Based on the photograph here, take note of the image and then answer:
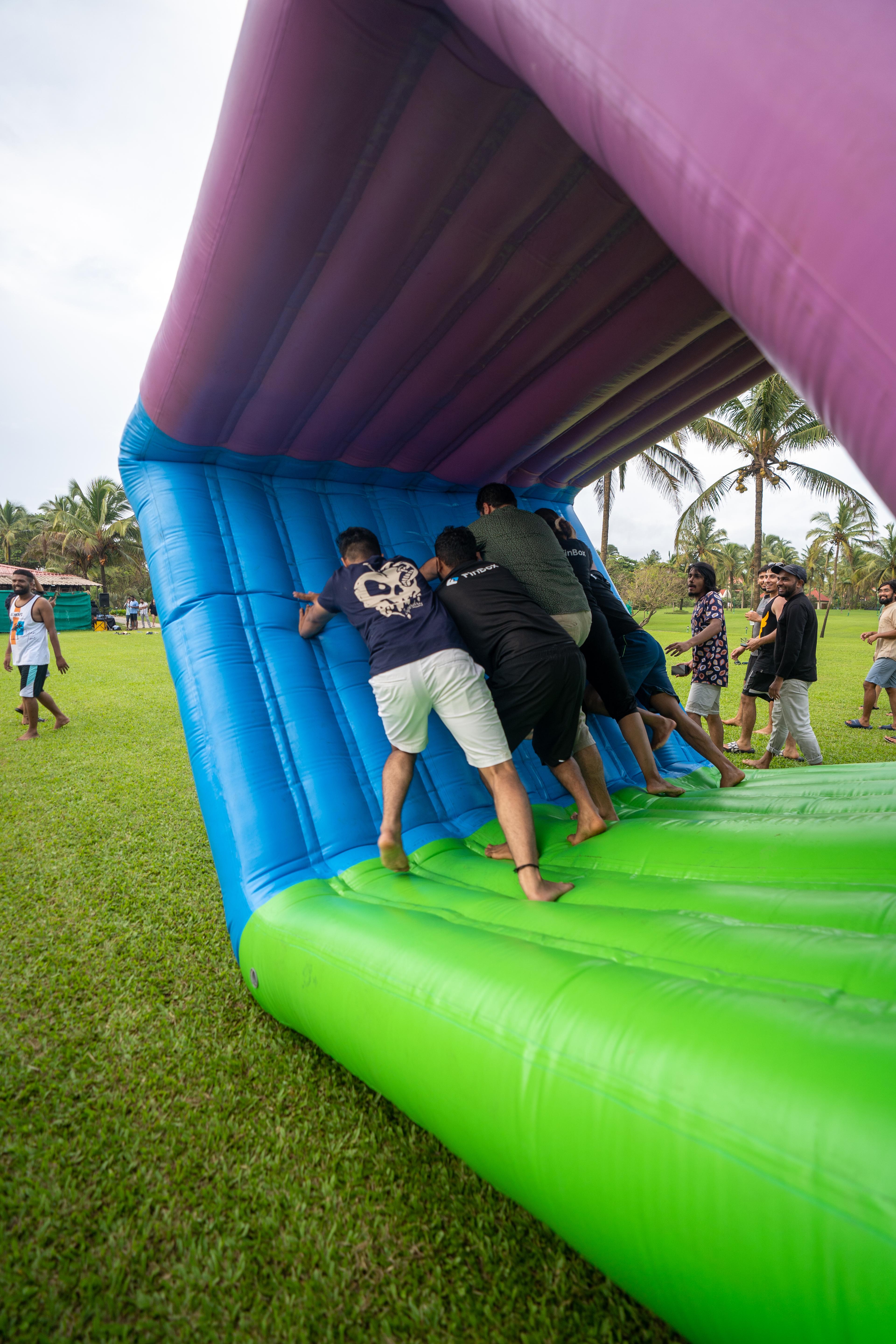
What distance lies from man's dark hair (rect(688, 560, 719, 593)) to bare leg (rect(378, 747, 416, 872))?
3.14 m

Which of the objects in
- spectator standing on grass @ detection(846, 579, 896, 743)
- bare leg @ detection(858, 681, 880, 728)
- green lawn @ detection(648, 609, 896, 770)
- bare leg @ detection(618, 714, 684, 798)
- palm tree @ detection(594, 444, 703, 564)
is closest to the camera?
bare leg @ detection(618, 714, 684, 798)

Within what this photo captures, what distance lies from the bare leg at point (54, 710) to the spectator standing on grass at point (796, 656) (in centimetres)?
690

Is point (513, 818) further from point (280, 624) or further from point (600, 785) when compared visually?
point (280, 624)

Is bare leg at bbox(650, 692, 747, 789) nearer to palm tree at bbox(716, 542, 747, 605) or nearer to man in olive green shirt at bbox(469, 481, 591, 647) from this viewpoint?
man in olive green shirt at bbox(469, 481, 591, 647)

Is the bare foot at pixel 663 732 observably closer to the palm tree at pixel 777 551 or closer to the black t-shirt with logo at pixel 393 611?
the black t-shirt with logo at pixel 393 611

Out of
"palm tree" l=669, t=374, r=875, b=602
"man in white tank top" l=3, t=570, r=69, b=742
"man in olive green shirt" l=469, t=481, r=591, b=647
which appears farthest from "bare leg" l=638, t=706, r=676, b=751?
"palm tree" l=669, t=374, r=875, b=602

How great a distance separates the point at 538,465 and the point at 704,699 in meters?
2.33

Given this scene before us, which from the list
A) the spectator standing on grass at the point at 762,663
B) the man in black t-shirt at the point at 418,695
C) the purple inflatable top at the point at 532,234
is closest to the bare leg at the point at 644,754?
the man in black t-shirt at the point at 418,695

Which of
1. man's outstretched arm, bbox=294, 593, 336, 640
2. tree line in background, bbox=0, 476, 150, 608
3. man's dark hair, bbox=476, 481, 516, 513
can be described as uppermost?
tree line in background, bbox=0, 476, 150, 608

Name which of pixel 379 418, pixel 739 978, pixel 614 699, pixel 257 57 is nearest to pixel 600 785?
pixel 614 699

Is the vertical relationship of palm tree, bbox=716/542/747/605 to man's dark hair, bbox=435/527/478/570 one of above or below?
above

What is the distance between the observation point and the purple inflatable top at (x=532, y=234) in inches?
31.4

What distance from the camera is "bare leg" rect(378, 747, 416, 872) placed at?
2479mm

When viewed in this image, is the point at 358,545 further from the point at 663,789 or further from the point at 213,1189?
the point at 213,1189
